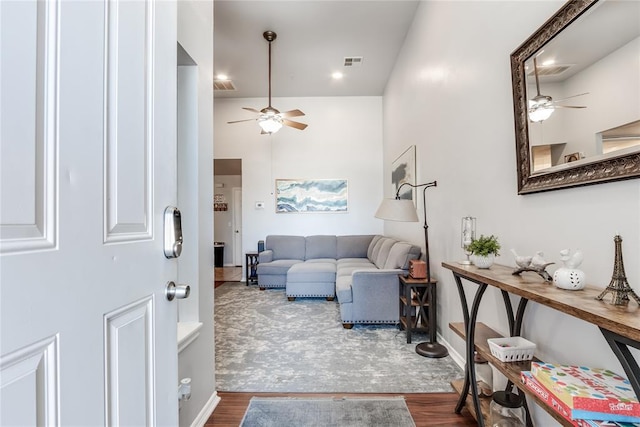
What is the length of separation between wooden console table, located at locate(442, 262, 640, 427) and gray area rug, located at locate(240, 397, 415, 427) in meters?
0.38

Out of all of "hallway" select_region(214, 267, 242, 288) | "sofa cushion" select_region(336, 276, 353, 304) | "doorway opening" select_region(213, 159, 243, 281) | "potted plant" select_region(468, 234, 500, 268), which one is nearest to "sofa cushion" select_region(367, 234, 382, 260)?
"sofa cushion" select_region(336, 276, 353, 304)

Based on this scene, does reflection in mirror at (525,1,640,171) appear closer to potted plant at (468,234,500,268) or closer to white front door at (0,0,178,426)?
potted plant at (468,234,500,268)

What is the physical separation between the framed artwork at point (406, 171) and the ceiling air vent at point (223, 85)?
10.0 feet

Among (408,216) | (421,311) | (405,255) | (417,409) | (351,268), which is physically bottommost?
(417,409)

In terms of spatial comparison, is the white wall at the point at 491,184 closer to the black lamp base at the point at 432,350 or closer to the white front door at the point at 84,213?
the black lamp base at the point at 432,350

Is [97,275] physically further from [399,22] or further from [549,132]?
[399,22]

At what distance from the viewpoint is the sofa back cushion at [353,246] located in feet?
17.6

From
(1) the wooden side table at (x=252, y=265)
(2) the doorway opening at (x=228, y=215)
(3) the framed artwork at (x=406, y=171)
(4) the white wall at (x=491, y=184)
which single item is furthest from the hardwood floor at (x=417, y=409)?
(2) the doorway opening at (x=228, y=215)

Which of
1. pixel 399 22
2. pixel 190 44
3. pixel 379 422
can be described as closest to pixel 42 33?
pixel 190 44

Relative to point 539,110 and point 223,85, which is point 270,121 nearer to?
point 223,85

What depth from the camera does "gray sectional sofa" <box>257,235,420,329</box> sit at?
3.17m

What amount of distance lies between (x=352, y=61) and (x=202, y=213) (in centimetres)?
366

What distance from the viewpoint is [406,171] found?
394cm

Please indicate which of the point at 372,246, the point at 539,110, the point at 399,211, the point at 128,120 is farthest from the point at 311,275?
the point at 128,120
